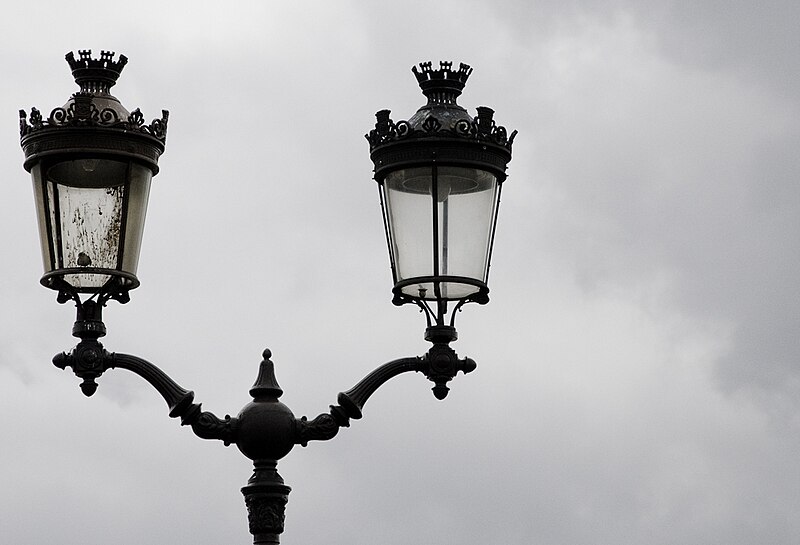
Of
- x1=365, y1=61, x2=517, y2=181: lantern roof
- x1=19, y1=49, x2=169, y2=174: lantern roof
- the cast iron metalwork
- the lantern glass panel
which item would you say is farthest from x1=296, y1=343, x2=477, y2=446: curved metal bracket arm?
x1=19, y1=49, x2=169, y2=174: lantern roof

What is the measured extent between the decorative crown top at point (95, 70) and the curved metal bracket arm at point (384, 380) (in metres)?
2.24

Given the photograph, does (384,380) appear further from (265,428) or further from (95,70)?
(95,70)

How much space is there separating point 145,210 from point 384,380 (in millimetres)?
1649

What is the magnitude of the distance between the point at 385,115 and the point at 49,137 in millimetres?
1869

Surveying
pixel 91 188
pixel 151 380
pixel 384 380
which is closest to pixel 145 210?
pixel 91 188

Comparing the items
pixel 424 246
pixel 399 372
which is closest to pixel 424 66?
pixel 424 246

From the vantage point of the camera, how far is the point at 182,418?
876 cm

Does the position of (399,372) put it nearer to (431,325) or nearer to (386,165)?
(431,325)

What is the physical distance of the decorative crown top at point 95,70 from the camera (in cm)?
898

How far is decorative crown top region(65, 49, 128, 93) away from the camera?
8977 mm

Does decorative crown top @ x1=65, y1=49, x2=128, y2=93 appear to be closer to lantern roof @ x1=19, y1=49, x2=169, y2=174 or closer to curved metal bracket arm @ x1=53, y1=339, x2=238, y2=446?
lantern roof @ x1=19, y1=49, x2=169, y2=174

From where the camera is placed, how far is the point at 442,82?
9133mm

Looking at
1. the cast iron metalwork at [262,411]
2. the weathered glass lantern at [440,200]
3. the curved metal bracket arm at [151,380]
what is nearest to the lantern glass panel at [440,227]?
the weathered glass lantern at [440,200]

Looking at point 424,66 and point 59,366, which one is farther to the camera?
point 424,66
